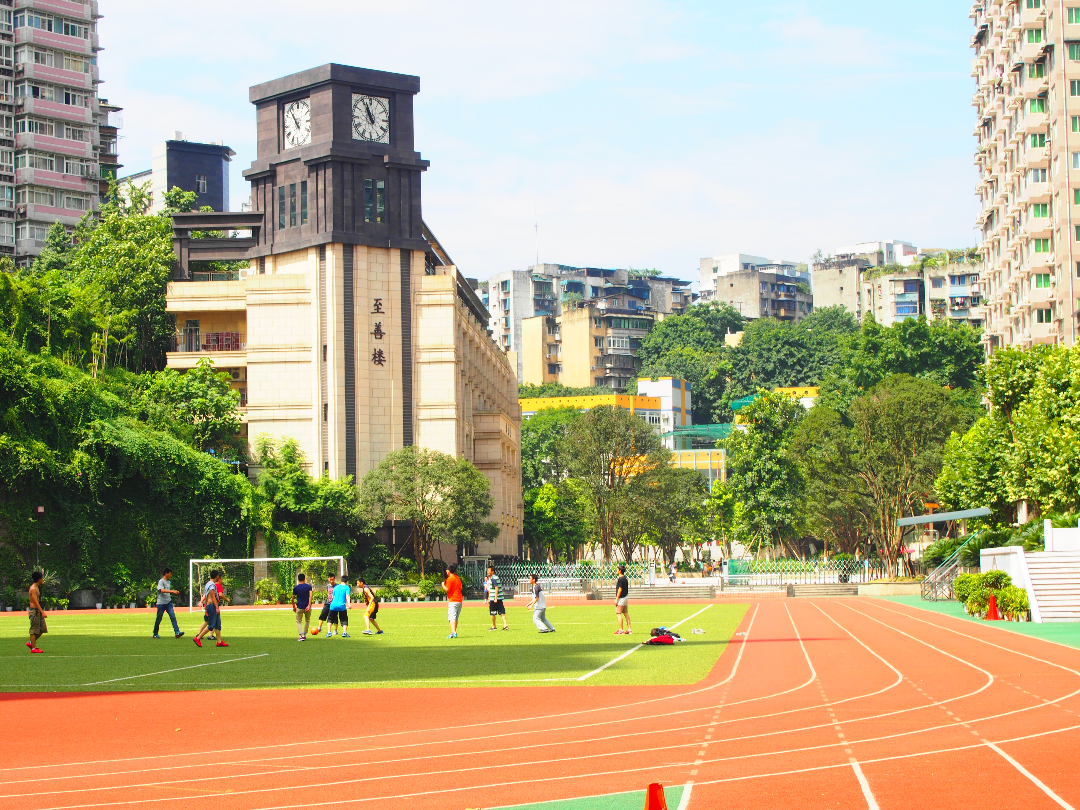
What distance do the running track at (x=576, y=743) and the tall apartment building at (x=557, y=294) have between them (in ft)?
476

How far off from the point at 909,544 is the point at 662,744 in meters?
85.5

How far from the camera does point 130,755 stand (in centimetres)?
1322

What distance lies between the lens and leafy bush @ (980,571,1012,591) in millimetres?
34781

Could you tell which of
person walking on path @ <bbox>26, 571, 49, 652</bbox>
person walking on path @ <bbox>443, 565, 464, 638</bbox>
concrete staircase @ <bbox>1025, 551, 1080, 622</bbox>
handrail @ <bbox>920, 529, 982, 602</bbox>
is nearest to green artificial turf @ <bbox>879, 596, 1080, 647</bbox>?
concrete staircase @ <bbox>1025, 551, 1080, 622</bbox>

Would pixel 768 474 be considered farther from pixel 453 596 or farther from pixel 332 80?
pixel 453 596

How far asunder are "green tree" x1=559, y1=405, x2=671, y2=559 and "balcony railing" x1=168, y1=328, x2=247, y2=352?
21857 mm

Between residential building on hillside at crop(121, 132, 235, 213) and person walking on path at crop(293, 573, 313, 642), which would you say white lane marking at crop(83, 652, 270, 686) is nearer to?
Result: person walking on path at crop(293, 573, 313, 642)

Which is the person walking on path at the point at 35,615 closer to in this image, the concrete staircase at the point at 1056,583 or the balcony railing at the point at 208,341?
the concrete staircase at the point at 1056,583

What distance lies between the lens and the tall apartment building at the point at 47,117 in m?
90.8

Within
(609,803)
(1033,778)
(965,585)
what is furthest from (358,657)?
(965,585)

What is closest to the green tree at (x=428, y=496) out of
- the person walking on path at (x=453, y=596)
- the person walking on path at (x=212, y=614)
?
the person walking on path at (x=453, y=596)

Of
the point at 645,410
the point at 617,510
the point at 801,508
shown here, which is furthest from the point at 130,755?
the point at 645,410

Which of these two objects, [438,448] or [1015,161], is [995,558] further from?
[1015,161]

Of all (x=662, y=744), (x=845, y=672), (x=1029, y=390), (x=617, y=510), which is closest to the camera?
(x=662, y=744)
